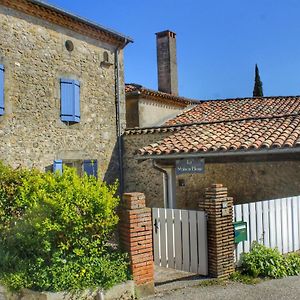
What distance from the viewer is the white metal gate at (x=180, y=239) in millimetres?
6508

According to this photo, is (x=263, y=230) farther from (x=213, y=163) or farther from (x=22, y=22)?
(x=22, y=22)

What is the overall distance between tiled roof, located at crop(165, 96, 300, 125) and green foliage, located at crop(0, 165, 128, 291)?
35.0 feet

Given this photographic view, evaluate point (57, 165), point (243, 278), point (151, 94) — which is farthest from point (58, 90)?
point (243, 278)

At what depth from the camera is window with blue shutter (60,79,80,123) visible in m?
12.2

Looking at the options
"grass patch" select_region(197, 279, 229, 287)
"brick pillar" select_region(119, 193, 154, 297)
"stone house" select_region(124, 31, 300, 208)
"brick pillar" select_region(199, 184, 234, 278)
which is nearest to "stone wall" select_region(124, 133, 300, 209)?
"stone house" select_region(124, 31, 300, 208)

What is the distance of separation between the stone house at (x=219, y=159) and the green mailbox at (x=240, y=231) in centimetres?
308

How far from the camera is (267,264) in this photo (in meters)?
6.63

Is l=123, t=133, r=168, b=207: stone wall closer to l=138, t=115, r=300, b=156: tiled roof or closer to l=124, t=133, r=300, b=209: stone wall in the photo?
l=138, t=115, r=300, b=156: tiled roof

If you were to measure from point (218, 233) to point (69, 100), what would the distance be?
24.8ft

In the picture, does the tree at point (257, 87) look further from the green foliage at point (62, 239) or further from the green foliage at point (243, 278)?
the green foliage at point (62, 239)

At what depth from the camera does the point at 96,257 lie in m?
5.46

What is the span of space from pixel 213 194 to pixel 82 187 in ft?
7.17

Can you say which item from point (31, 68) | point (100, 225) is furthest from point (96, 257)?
point (31, 68)

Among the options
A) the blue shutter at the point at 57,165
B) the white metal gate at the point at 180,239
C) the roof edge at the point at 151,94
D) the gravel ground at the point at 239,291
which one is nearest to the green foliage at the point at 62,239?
the gravel ground at the point at 239,291
